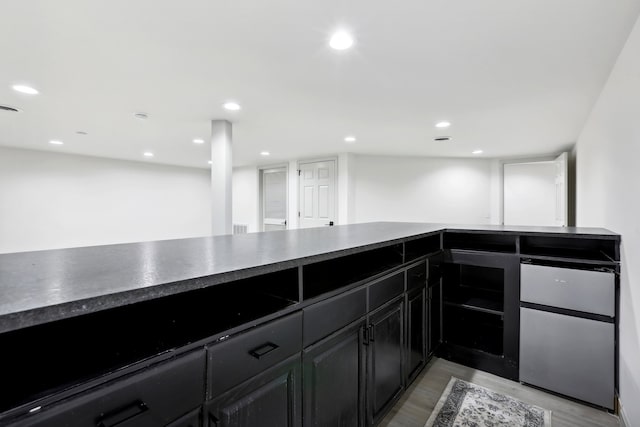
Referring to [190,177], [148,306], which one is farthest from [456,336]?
[190,177]

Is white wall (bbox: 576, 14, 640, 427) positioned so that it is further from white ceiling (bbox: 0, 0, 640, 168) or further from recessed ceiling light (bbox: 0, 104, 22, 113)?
recessed ceiling light (bbox: 0, 104, 22, 113)

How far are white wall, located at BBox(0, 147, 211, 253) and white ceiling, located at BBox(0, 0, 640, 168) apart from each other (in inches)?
69.6

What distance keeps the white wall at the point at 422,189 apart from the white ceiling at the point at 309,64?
78.3 inches

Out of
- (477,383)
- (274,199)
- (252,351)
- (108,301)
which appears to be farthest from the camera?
(274,199)

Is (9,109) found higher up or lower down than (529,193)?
higher up

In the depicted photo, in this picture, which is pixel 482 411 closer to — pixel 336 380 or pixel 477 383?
pixel 477 383

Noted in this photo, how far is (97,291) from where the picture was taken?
2.24 ft

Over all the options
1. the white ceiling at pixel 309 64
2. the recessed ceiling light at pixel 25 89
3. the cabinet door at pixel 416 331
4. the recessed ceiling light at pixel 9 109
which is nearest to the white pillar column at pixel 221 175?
the white ceiling at pixel 309 64

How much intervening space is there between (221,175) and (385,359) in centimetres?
269

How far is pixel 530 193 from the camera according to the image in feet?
19.2

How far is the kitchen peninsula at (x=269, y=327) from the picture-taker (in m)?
0.69

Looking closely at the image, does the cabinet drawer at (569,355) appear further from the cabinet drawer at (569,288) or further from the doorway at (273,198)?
the doorway at (273,198)

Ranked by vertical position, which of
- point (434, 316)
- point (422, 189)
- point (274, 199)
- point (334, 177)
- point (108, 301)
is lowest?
point (434, 316)

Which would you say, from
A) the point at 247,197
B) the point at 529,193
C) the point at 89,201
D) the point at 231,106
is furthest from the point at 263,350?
the point at 247,197
